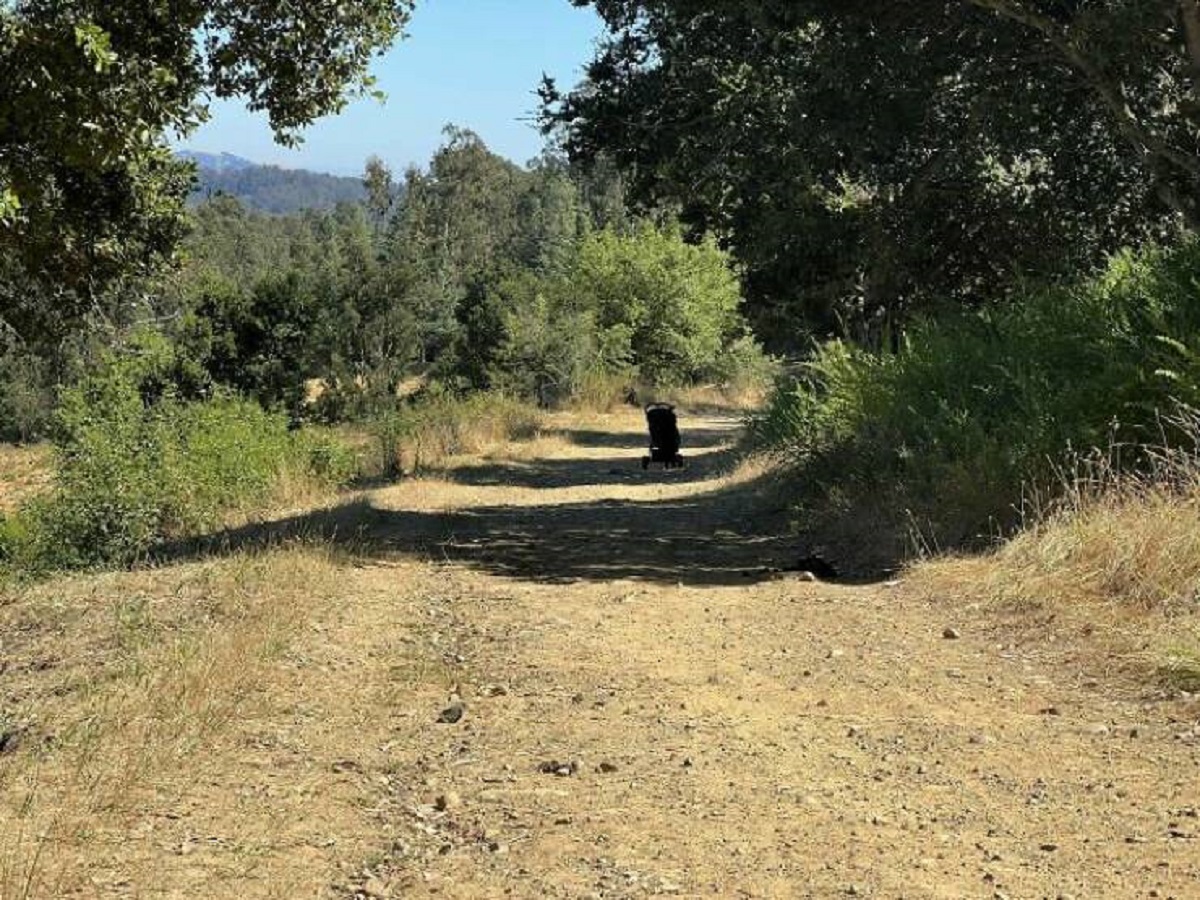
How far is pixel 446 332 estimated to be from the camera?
60.4 meters

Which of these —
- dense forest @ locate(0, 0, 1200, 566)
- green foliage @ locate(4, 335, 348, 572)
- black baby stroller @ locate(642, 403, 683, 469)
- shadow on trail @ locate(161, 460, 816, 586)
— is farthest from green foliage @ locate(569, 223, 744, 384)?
shadow on trail @ locate(161, 460, 816, 586)

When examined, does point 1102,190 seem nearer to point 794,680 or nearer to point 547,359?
point 794,680

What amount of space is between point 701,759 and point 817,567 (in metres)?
4.84

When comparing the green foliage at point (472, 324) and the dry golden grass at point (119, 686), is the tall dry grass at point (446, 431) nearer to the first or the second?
the green foliage at point (472, 324)

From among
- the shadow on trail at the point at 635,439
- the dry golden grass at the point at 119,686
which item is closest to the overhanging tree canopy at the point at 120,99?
the dry golden grass at the point at 119,686

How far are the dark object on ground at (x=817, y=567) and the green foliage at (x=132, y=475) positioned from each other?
6524 mm

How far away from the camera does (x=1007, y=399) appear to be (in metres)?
10.0

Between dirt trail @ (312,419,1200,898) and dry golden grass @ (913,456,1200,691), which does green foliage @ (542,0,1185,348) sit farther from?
dirt trail @ (312,419,1200,898)

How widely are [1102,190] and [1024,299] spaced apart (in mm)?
2479

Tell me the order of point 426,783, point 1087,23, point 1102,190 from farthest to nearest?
point 1102,190 < point 1087,23 < point 426,783

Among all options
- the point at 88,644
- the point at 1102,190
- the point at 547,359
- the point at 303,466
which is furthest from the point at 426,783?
the point at 547,359

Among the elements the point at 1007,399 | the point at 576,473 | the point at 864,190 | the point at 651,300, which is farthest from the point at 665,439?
the point at 651,300

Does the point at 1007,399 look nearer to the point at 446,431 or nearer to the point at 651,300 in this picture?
the point at 446,431

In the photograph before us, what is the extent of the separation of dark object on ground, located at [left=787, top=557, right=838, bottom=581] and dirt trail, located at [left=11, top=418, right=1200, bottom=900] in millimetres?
674
